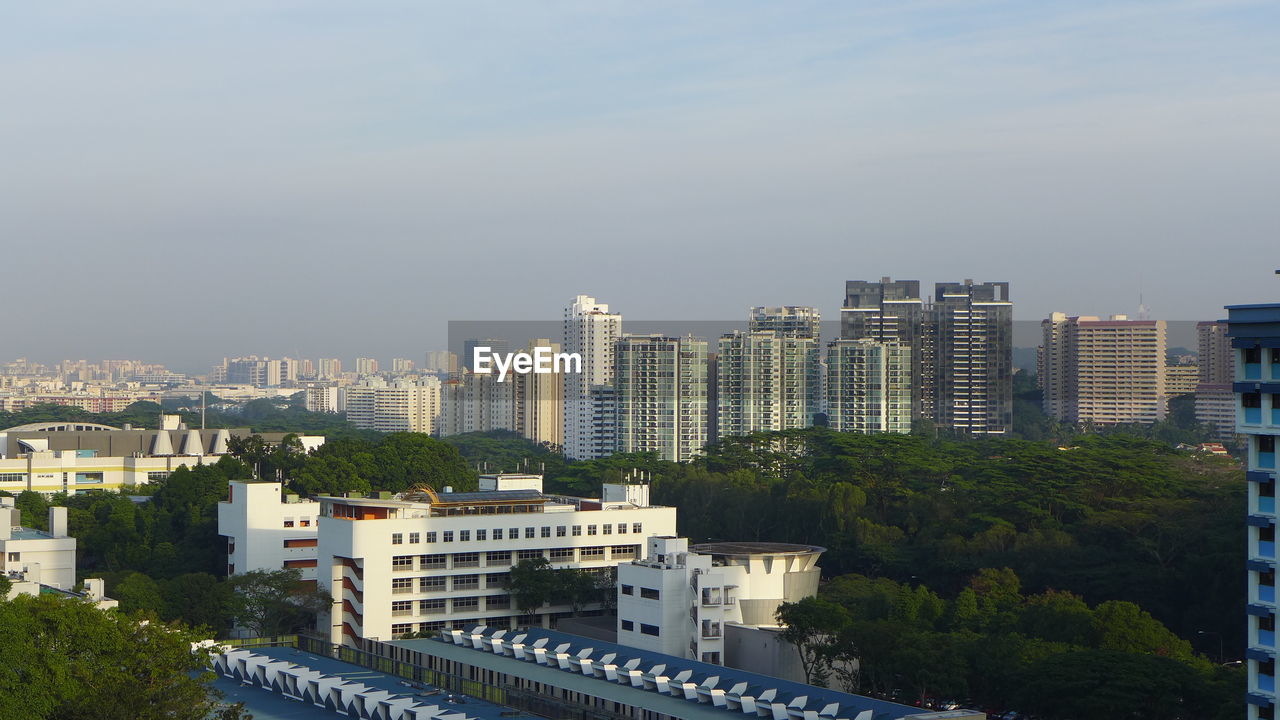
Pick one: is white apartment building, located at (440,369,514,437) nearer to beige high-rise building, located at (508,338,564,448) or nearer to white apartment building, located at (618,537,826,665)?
beige high-rise building, located at (508,338,564,448)

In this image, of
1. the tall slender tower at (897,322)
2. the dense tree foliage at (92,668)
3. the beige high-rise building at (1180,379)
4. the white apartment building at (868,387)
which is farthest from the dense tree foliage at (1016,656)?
the beige high-rise building at (1180,379)

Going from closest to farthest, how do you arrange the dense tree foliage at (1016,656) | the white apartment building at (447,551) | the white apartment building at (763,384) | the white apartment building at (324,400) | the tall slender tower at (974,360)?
the dense tree foliage at (1016,656)
the white apartment building at (447,551)
the white apartment building at (763,384)
the tall slender tower at (974,360)
the white apartment building at (324,400)

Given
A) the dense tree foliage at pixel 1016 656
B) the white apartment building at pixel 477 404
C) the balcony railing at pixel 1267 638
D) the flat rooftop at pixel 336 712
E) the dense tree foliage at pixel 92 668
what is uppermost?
the white apartment building at pixel 477 404

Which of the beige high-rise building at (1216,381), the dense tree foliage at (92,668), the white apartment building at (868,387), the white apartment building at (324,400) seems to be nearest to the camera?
the dense tree foliage at (92,668)

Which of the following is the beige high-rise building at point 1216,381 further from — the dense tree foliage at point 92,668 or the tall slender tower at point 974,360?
the dense tree foliage at point 92,668

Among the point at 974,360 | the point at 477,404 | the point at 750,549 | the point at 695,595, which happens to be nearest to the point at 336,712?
the point at 695,595

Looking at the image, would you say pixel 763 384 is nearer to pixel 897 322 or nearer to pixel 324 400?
pixel 897 322
